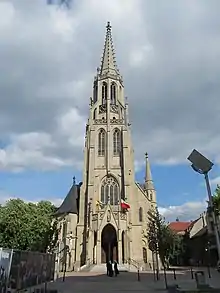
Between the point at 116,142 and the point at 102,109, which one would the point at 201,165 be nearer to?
the point at 116,142

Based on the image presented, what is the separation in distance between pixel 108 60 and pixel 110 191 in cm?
3083

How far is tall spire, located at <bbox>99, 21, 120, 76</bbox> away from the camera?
2694 inches

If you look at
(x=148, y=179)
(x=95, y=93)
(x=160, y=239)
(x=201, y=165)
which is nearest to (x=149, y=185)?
(x=148, y=179)

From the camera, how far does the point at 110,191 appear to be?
54281 millimetres

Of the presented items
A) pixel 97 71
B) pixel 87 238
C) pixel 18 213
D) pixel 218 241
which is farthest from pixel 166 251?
pixel 97 71

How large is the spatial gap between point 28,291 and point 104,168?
43.1m

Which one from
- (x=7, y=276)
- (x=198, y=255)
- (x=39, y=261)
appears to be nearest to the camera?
(x=7, y=276)

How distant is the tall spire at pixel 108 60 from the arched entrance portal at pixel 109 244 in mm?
32699

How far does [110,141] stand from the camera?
58094mm

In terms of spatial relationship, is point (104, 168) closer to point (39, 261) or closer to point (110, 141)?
point (110, 141)

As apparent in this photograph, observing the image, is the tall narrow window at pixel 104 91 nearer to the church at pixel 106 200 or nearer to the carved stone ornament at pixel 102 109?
the church at pixel 106 200

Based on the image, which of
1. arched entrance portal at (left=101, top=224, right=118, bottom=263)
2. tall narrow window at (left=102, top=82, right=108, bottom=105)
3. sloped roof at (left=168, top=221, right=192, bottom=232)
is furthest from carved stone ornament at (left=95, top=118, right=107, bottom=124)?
sloped roof at (left=168, top=221, right=192, bottom=232)

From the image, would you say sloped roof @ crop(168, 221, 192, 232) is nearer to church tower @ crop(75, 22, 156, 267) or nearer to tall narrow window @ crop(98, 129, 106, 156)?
church tower @ crop(75, 22, 156, 267)

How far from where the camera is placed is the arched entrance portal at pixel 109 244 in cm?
4869
